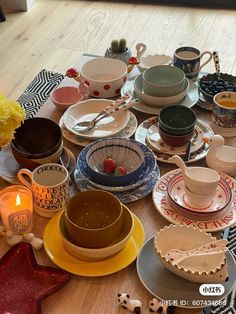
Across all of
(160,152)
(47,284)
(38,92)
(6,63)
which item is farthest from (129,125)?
(6,63)

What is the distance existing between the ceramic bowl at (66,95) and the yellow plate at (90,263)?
547 millimetres

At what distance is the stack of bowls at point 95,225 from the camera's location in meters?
0.95

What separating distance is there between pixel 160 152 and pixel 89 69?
486 millimetres

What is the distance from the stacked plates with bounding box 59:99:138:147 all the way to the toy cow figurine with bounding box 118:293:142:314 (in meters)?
0.52

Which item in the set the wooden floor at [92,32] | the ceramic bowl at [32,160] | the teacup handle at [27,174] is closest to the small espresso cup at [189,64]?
the ceramic bowl at [32,160]

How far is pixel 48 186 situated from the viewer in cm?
106

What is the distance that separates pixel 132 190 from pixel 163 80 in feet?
1.60

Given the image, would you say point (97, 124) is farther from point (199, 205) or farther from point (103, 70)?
point (199, 205)

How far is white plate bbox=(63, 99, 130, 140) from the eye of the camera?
1.35m

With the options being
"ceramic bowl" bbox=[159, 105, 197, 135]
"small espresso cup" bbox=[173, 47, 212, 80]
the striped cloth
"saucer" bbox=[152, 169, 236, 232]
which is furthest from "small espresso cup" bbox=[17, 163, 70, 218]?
the striped cloth

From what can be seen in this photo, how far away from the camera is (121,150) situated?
1227 mm

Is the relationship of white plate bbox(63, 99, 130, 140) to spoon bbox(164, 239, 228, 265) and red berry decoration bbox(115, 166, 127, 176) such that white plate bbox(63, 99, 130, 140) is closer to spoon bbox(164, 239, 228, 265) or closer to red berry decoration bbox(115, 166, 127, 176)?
red berry decoration bbox(115, 166, 127, 176)

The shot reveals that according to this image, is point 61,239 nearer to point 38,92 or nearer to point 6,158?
point 6,158

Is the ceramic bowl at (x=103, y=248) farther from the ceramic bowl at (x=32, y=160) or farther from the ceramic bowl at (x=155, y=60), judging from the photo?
the ceramic bowl at (x=155, y=60)
